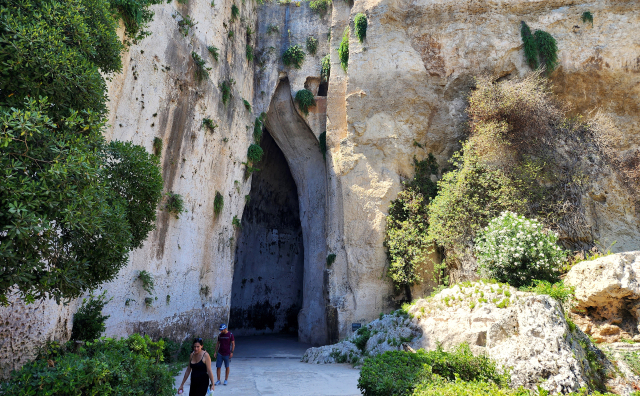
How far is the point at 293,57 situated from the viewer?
2041 centimetres

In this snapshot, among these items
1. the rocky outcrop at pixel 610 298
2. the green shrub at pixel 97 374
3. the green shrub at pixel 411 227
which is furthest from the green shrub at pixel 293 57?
the green shrub at pixel 97 374

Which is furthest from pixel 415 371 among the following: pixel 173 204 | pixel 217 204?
pixel 217 204

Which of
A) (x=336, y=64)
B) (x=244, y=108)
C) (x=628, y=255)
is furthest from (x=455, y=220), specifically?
(x=244, y=108)

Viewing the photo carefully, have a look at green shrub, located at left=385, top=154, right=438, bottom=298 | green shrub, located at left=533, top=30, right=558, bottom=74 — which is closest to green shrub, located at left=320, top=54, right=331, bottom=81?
green shrub, located at left=385, top=154, right=438, bottom=298

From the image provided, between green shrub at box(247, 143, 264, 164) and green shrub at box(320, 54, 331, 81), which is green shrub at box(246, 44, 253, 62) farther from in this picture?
green shrub at box(247, 143, 264, 164)

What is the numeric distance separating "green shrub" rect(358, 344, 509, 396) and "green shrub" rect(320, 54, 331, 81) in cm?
1613

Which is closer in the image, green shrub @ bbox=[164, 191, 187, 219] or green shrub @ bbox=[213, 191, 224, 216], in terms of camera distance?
green shrub @ bbox=[164, 191, 187, 219]

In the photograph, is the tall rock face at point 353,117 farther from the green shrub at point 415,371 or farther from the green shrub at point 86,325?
the green shrub at point 415,371

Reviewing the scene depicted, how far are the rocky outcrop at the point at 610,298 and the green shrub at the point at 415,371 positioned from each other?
4.18m

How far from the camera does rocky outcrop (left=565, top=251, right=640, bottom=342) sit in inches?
337

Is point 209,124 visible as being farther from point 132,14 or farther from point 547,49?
point 547,49

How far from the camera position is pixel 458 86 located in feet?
55.4

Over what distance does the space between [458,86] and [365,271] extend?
8.71 metres

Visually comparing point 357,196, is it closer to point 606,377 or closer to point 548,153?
point 548,153
